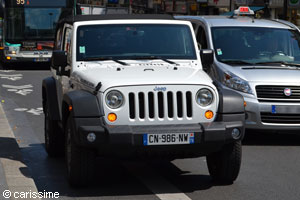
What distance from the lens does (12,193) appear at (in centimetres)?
740

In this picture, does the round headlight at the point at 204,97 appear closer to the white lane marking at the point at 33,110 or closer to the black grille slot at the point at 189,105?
the black grille slot at the point at 189,105

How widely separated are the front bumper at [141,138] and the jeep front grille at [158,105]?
0.12 metres

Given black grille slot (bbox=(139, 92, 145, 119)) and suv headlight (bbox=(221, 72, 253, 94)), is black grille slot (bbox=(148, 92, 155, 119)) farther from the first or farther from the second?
suv headlight (bbox=(221, 72, 253, 94))

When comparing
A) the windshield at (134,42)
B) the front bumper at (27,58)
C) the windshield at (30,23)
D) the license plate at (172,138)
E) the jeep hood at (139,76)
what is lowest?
the front bumper at (27,58)

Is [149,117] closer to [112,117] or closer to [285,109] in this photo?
[112,117]

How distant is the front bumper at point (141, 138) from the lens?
24.0ft

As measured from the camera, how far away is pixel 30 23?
94.4 feet

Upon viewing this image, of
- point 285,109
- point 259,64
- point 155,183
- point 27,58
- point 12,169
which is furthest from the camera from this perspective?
point 27,58

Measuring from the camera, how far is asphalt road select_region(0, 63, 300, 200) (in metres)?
7.57

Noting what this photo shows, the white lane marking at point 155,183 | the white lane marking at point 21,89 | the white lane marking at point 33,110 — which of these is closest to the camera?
the white lane marking at point 155,183

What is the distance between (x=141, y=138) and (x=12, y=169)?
6.59 feet

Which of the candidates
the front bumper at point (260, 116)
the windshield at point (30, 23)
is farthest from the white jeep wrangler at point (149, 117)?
the windshield at point (30, 23)

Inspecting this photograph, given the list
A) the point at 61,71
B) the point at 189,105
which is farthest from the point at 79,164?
the point at 61,71

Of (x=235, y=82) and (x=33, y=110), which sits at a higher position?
(x=235, y=82)
